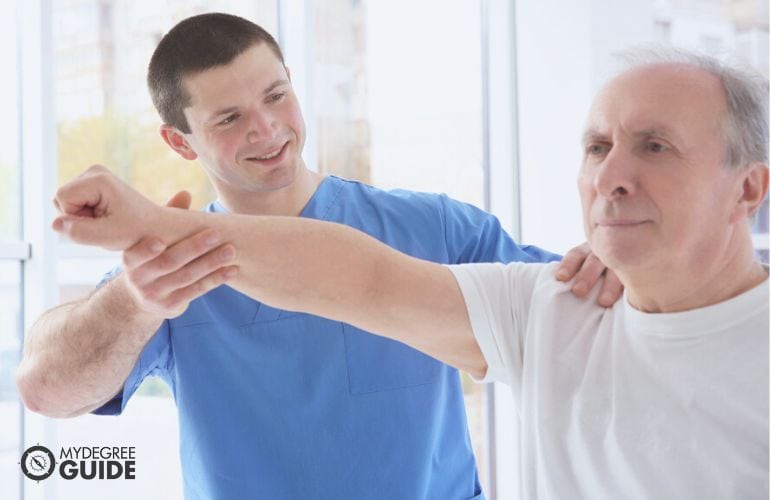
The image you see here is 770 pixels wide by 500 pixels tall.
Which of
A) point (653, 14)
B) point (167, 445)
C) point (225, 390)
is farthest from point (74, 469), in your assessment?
point (653, 14)

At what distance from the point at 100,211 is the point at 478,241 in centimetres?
82

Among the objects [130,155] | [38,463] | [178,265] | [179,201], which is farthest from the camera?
[130,155]

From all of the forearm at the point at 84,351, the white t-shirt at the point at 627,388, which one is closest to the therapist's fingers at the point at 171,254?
the forearm at the point at 84,351

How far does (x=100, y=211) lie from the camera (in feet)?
4.16

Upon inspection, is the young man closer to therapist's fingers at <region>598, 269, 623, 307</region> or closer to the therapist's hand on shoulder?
the therapist's hand on shoulder

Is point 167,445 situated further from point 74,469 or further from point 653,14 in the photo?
point 653,14

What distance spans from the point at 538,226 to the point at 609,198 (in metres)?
1.72

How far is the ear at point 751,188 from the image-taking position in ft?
4.09

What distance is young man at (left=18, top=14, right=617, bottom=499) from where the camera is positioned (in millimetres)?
1670

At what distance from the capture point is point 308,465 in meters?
1.70

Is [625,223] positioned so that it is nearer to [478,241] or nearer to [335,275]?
[335,275]

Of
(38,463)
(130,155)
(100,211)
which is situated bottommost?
(38,463)

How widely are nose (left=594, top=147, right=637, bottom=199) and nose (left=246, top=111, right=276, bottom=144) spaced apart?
0.73 meters

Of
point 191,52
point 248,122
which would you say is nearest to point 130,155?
point 191,52
